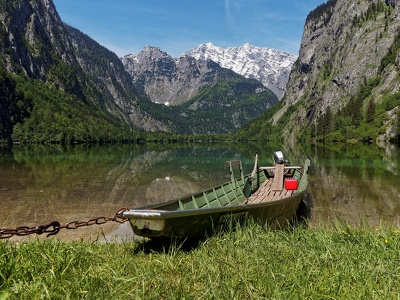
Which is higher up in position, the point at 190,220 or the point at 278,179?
the point at 190,220

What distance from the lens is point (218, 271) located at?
6.71m

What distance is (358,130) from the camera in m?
132

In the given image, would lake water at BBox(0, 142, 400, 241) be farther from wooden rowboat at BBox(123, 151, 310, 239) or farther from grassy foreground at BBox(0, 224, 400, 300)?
grassy foreground at BBox(0, 224, 400, 300)

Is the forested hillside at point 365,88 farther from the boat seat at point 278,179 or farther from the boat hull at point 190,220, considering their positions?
the boat hull at point 190,220

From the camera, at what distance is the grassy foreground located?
5.60 m

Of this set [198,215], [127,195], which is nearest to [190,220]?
[198,215]

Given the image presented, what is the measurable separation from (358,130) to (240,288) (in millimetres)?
142287

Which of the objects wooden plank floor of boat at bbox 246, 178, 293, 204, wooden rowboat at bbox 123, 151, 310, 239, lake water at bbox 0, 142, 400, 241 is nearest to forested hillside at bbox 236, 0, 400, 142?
lake water at bbox 0, 142, 400, 241

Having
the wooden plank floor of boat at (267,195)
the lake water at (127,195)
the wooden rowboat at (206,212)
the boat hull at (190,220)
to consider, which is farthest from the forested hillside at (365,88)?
the boat hull at (190,220)

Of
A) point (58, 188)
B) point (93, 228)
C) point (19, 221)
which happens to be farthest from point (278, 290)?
point (58, 188)

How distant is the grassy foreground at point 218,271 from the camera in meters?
5.60

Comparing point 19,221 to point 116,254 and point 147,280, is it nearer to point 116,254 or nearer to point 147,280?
point 116,254

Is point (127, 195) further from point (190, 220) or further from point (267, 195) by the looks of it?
point (190, 220)

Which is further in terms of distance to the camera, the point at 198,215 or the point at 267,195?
the point at 267,195
